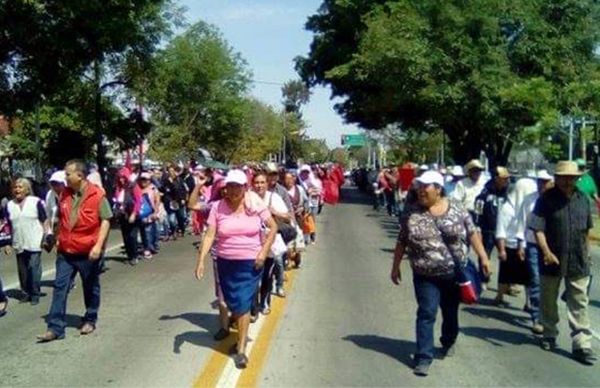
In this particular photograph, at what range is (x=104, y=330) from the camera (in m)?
8.52

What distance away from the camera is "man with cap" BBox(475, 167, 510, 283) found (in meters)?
10.3

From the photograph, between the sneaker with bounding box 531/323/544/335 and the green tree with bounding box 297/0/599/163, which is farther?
the green tree with bounding box 297/0/599/163

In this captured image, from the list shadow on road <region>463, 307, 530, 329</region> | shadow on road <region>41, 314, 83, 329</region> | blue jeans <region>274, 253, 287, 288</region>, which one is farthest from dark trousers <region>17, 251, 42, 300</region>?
shadow on road <region>463, 307, 530, 329</region>

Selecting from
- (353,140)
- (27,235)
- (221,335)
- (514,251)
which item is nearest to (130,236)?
(27,235)

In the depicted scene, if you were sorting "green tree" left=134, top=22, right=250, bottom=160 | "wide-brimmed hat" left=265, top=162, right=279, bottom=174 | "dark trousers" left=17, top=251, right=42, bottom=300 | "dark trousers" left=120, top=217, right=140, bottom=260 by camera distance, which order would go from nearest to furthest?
"dark trousers" left=17, top=251, right=42, bottom=300, "wide-brimmed hat" left=265, top=162, right=279, bottom=174, "dark trousers" left=120, top=217, right=140, bottom=260, "green tree" left=134, top=22, right=250, bottom=160

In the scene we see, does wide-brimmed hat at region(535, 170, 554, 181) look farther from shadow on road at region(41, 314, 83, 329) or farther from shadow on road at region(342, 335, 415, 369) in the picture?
shadow on road at region(41, 314, 83, 329)

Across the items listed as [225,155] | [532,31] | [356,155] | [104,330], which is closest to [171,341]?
[104,330]

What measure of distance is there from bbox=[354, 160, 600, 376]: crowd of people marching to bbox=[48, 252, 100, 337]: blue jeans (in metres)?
3.05

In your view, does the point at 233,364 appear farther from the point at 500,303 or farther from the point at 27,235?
the point at 27,235

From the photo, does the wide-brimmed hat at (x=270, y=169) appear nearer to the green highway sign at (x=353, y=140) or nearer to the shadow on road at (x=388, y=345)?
the shadow on road at (x=388, y=345)

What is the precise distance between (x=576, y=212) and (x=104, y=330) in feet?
15.7

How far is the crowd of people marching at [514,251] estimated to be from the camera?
22.6 ft

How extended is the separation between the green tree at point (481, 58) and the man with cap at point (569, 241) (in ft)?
78.8

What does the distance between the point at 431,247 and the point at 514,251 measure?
2.98m
